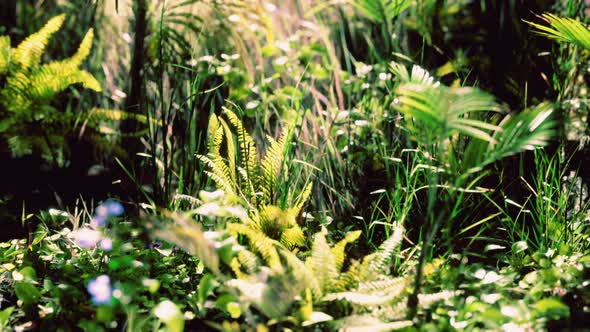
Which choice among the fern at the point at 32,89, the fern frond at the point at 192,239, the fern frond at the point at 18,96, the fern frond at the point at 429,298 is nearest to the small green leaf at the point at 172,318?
the fern frond at the point at 192,239

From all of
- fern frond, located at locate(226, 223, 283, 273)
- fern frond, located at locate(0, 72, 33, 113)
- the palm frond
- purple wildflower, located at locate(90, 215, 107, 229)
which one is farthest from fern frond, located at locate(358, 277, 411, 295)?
fern frond, located at locate(0, 72, 33, 113)

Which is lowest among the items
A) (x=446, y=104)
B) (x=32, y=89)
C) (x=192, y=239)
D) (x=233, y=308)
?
(x=233, y=308)

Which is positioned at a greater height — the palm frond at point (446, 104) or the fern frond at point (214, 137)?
the palm frond at point (446, 104)

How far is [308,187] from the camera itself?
1.59 meters

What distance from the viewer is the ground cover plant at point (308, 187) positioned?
1108 millimetres

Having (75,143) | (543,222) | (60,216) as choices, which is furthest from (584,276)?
(75,143)

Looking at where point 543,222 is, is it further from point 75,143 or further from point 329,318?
point 75,143

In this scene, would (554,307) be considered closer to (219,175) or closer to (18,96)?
(219,175)

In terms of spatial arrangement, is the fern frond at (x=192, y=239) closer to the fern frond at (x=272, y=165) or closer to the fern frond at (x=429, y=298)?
the fern frond at (x=429, y=298)

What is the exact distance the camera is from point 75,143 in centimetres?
241

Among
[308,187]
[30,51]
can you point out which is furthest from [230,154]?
[30,51]

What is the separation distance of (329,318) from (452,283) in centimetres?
32

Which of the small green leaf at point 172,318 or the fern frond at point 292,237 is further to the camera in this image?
the fern frond at point 292,237

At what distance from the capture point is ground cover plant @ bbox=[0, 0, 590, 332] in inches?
43.6
